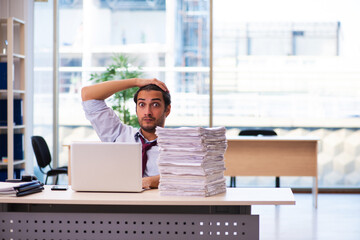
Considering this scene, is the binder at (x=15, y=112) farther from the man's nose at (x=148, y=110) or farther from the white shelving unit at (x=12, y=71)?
the man's nose at (x=148, y=110)

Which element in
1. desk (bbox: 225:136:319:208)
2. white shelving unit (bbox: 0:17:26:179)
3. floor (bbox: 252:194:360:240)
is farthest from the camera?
desk (bbox: 225:136:319:208)

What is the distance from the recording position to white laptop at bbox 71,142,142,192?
2580 mm

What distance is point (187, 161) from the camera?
2.57 meters

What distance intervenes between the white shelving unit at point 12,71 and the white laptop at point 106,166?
3540 millimetres

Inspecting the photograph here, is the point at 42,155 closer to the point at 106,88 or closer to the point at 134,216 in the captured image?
the point at 106,88

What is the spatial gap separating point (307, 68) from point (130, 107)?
252 cm

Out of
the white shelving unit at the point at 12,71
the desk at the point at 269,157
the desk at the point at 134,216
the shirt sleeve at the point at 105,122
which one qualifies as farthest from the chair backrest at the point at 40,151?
the desk at the point at 134,216

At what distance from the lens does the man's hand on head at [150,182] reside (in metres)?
2.84

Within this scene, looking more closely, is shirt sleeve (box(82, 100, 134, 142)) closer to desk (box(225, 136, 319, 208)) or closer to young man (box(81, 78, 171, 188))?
young man (box(81, 78, 171, 188))

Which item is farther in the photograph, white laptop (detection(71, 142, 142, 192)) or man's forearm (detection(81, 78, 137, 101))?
man's forearm (detection(81, 78, 137, 101))

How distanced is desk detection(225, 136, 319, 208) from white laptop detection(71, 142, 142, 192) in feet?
12.1

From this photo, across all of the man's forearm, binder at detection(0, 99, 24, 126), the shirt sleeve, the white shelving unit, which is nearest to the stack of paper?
the man's forearm

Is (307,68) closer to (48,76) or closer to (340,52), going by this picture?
(340,52)

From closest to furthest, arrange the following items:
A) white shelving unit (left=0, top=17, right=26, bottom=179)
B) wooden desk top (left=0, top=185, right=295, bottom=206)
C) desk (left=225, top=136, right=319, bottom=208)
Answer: wooden desk top (left=0, top=185, right=295, bottom=206)
white shelving unit (left=0, top=17, right=26, bottom=179)
desk (left=225, top=136, right=319, bottom=208)
